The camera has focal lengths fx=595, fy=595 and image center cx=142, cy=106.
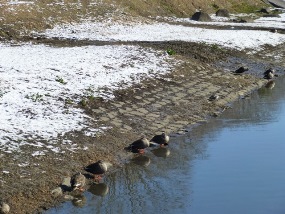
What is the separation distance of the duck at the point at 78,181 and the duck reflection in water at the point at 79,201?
0.22m

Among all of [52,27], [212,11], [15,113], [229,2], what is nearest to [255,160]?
[15,113]

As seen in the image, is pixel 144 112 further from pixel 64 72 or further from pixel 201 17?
pixel 201 17

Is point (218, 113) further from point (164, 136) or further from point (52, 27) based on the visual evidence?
point (52, 27)

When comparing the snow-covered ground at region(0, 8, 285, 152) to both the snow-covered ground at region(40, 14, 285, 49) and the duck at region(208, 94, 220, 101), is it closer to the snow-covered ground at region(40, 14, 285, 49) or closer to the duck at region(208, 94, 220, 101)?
the snow-covered ground at region(40, 14, 285, 49)

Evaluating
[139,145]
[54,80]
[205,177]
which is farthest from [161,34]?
[205,177]

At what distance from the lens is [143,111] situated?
60.6 ft

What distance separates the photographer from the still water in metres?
12.2

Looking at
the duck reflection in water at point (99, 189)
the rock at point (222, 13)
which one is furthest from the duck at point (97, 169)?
the rock at point (222, 13)

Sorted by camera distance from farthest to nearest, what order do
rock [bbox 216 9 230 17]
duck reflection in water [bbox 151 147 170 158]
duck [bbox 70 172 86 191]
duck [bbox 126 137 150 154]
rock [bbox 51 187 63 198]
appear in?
rock [bbox 216 9 230 17]
duck reflection in water [bbox 151 147 170 158]
duck [bbox 126 137 150 154]
duck [bbox 70 172 86 191]
rock [bbox 51 187 63 198]

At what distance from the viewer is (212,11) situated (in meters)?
47.9

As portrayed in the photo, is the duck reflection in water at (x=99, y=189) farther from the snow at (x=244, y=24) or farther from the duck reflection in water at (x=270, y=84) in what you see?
the snow at (x=244, y=24)

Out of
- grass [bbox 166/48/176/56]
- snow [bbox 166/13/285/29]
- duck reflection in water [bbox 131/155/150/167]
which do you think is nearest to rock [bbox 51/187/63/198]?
duck reflection in water [bbox 131/155/150/167]

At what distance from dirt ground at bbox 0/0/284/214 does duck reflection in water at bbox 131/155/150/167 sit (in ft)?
0.78

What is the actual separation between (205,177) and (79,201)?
3300 mm
